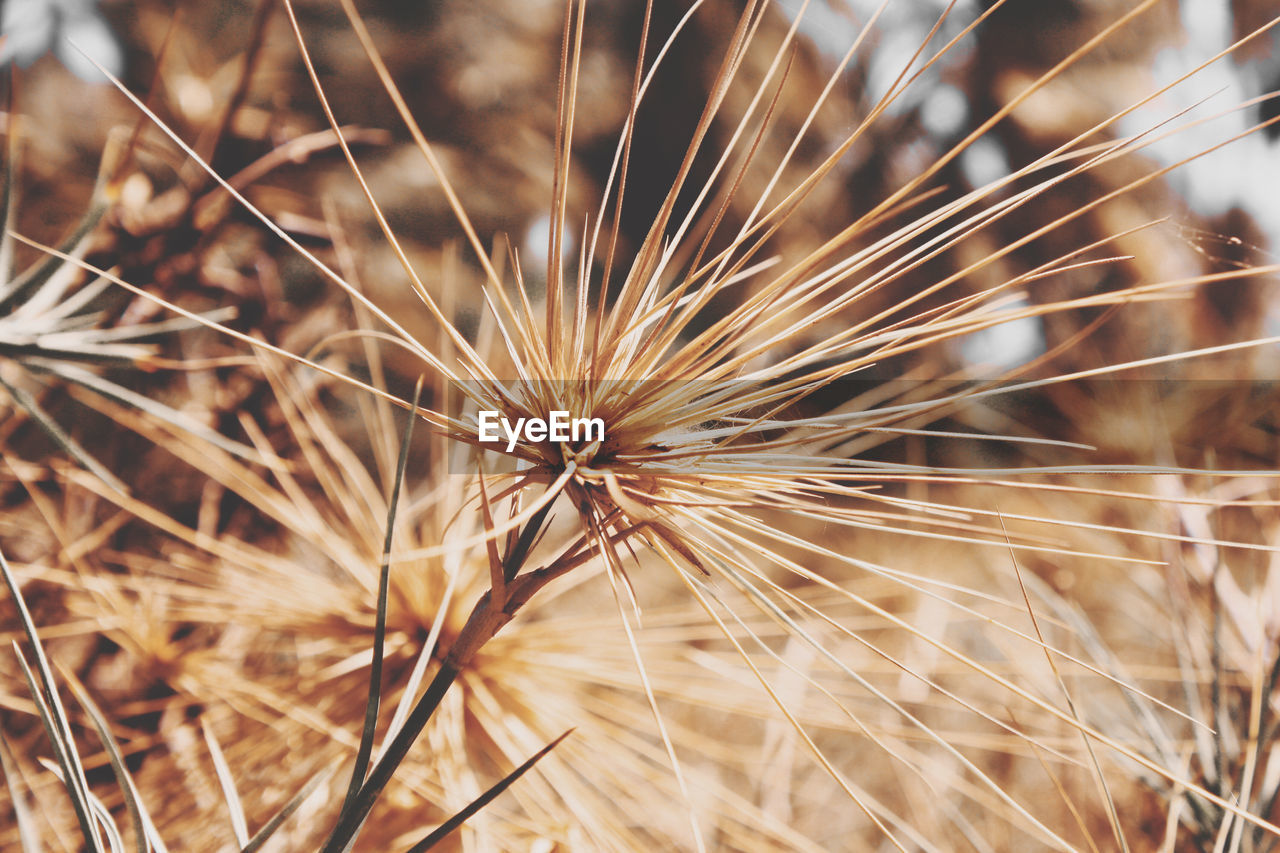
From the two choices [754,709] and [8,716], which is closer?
[754,709]

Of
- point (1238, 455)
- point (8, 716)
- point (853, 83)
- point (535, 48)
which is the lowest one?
point (8, 716)

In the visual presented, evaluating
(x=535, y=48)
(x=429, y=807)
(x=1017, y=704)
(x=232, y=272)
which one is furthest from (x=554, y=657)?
(x=535, y=48)

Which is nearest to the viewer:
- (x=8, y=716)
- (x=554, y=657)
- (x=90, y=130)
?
(x=554, y=657)

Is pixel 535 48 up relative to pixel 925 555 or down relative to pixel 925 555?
up

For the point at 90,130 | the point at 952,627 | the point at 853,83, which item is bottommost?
the point at 952,627

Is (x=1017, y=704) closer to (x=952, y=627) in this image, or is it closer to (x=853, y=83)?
(x=952, y=627)

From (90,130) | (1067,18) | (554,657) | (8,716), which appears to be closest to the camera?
(554,657)

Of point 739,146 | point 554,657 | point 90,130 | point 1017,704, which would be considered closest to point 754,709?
point 554,657

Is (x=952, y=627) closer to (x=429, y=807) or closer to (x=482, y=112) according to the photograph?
(x=429, y=807)

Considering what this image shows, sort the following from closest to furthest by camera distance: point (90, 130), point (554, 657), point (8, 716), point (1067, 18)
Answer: point (554, 657)
point (8, 716)
point (90, 130)
point (1067, 18)
